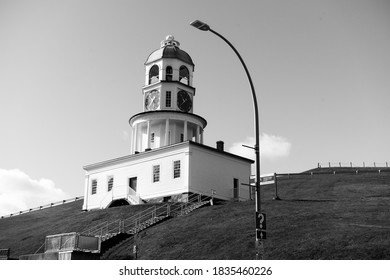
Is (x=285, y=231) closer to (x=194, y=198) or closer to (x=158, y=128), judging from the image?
(x=194, y=198)

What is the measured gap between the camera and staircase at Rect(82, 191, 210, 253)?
33875 mm

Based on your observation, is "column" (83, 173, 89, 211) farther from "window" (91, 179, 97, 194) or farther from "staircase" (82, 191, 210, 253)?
"staircase" (82, 191, 210, 253)

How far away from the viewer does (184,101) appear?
182ft

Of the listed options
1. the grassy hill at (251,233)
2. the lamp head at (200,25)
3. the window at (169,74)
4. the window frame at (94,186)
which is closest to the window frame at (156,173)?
the grassy hill at (251,233)

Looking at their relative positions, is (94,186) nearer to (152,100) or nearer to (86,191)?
(86,191)

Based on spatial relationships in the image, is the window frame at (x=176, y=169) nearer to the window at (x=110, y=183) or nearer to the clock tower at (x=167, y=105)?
the clock tower at (x=167, y=105)

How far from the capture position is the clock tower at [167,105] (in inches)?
2078

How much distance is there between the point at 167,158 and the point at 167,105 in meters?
8.53

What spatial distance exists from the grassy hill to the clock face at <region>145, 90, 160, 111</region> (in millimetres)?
13199

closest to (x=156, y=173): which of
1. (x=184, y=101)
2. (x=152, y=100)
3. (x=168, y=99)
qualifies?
(x=168, y=99)

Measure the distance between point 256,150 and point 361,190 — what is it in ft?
135

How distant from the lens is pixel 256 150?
1894 cm

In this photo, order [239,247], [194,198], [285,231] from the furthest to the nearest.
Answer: [194,198] → [285,231] → [239,247]

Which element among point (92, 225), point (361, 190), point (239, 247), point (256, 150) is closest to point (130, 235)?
point (92, 225)
